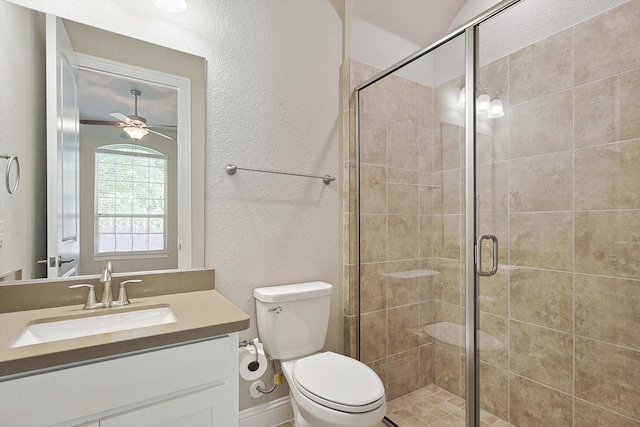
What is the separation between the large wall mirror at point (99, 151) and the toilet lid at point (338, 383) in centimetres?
73

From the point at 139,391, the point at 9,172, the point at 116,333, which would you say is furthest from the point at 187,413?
the point at 9,172

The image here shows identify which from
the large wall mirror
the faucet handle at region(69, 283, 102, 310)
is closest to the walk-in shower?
the large wall mirror

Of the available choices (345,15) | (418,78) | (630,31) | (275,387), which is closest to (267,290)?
(275,387)

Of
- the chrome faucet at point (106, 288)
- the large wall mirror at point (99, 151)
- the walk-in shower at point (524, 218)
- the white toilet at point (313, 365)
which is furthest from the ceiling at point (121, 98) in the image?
the walk-in shower at point (524, 218)

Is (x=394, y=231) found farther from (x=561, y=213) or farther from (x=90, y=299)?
(x=90, y=299)

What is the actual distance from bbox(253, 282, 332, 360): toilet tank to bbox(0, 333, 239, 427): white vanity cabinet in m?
0.53

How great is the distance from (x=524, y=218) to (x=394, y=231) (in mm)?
647

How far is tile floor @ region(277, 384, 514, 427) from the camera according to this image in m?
1.54

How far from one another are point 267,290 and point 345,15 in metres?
1.80

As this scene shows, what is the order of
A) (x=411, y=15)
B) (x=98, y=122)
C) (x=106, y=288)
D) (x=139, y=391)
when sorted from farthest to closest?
(x=411, y=15), (x=98, y=122), (x=106, y=288), (x=139, y=391)

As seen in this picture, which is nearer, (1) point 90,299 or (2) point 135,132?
(1) point 90,299

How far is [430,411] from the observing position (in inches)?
68.2

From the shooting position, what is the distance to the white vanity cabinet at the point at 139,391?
0.79 meters

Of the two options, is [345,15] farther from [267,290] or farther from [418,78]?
[267,290]
